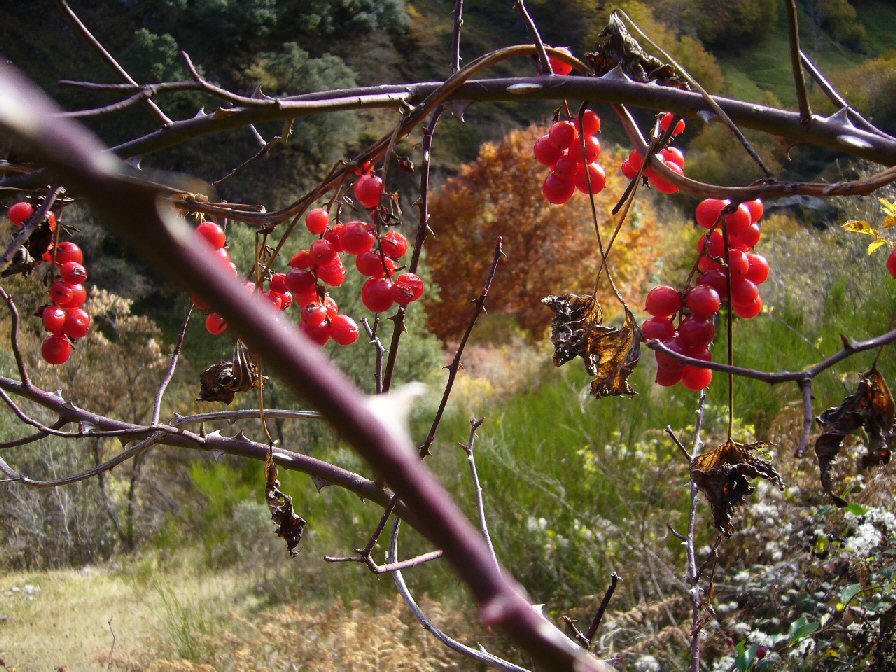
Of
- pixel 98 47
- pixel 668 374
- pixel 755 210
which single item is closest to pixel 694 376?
pixel 668 374

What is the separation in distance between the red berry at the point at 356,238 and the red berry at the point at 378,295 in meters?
Result: 0.03

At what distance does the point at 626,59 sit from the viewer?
0.52 metres

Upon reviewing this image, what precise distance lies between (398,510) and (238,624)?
2.71 m

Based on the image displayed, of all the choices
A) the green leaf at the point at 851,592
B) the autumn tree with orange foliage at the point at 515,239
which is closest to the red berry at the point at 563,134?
the green leaf at the point at 851,592

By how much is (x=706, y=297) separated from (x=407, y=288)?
0.24 m

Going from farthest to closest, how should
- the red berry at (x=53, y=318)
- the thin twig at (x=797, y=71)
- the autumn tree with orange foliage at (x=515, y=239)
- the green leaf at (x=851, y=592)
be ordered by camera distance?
1. the autumn tree with orange foliage at (x=515, y=239)
2. the green leaf at (x=851, y=592)
3. the red berry at (x=53, y=318)
4. the thin twig at (x=797, y=71)

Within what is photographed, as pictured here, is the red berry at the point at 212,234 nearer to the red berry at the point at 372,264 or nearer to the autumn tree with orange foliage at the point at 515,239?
the red berry at the point at 372,264

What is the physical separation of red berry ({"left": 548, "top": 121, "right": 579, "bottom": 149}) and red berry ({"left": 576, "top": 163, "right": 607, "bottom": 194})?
0.02 meters

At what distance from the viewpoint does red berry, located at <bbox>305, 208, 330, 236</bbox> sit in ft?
2.55

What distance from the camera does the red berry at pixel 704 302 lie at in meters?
0.50

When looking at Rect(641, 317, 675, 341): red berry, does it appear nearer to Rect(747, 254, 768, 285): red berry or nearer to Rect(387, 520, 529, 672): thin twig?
Rect(747, 254, 768, 285): red berry

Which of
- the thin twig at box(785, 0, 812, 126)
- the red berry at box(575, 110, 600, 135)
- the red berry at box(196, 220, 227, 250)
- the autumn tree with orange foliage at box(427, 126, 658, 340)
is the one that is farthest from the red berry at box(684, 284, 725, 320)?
the autumn tree with orange foliage at box(427, 126, 658, 340)

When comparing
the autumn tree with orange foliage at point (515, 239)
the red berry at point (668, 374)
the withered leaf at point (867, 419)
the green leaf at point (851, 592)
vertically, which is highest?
the autumn tree with orange foliage at point (515, 239)

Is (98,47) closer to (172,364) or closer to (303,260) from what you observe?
(303,260)
